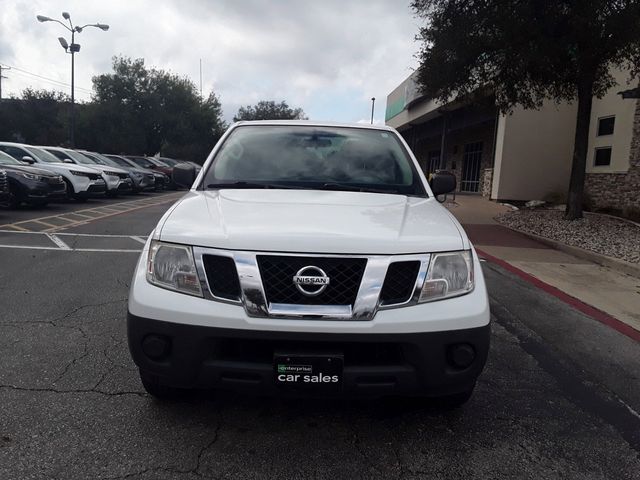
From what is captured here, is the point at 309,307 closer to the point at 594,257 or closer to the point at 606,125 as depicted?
the point at 594,257

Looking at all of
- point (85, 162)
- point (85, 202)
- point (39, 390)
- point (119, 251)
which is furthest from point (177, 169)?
point (85, 162)

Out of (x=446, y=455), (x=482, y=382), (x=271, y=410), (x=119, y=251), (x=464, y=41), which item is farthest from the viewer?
(x=464, y=41)

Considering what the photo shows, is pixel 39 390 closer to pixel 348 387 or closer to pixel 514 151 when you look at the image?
pixel 348 387

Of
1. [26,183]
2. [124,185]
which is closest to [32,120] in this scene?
[124,185]

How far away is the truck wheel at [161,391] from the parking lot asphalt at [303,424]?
8 centimetres

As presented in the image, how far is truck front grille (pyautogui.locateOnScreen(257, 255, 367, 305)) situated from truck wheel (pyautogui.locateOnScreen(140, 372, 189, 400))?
3.10 ft

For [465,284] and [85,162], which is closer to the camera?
[465,284]

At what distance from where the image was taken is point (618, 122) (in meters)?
15.0

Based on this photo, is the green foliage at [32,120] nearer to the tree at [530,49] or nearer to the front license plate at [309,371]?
the tree at [530,49]

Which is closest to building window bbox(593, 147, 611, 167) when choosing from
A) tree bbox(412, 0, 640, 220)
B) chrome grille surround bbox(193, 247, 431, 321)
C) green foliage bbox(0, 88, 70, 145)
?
tree bbox(412, 0, 640, 220)

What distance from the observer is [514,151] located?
1847cm

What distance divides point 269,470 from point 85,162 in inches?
667

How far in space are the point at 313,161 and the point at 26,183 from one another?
10.6 m

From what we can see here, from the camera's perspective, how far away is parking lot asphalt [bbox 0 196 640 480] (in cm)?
245
